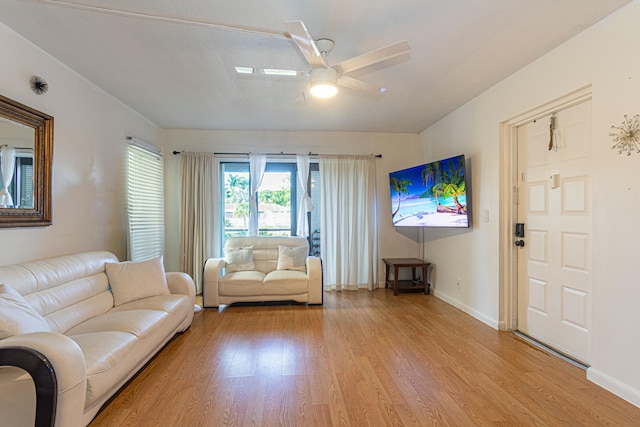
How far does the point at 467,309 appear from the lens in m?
3.64

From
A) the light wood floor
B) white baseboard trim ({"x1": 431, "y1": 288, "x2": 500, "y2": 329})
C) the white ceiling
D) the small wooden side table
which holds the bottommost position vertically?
the light wood floor

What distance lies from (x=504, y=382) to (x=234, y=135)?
4549mm

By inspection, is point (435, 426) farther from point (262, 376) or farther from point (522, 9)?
A: point (522, 9)

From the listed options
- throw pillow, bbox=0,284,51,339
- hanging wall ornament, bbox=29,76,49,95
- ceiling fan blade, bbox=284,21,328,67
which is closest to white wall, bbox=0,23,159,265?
hanging wall ornament, bbox=29,76,49,95

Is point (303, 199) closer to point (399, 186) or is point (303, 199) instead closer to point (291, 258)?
point (291, 258)

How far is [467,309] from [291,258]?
235cm

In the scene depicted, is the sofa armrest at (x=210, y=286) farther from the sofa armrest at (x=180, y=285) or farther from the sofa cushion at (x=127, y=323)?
the sofa cushion at (x=127, y=323)

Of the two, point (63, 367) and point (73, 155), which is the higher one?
point (73, 155)

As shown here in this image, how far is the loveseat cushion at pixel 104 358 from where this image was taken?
163 cm

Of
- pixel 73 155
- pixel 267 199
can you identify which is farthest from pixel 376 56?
pixel 267 199

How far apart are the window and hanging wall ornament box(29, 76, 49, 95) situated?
2.51m

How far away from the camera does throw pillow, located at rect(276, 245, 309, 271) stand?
4230 mm

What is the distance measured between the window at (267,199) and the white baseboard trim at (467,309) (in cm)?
216

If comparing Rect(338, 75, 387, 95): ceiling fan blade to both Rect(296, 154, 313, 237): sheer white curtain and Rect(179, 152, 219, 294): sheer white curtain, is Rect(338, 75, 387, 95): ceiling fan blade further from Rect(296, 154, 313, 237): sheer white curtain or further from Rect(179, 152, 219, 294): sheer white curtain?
Rect(179, 152, 219, 294): sheer white curtain
